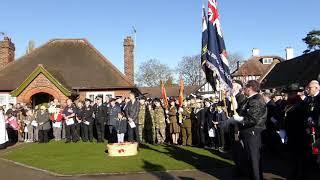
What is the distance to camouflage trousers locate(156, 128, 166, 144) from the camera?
67.4ft

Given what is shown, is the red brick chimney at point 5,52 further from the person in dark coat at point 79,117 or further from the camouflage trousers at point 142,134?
the camouflage trousers at point 142,134

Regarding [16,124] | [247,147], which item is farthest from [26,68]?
[247,147]

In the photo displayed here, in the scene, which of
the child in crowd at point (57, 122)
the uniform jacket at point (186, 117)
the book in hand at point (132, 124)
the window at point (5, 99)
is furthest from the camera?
the window at point (5, 99)

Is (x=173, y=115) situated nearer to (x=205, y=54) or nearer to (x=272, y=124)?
(x=272, y=124)

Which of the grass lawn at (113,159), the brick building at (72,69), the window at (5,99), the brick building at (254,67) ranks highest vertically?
the brick building at (254,67)

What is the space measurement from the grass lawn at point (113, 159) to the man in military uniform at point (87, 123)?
3078 mm

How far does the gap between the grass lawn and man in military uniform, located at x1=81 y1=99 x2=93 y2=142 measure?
3078mm

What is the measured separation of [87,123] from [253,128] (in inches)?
531

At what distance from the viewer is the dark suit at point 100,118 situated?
72.0 feet

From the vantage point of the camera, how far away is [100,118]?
866 inches

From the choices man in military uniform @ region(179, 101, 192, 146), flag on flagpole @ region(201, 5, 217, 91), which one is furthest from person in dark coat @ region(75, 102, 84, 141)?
flag on flagpole @ region(201, 5, 217, 91)

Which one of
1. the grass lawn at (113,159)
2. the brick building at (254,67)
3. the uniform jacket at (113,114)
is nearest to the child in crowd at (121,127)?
the grass lawn at (113,159)

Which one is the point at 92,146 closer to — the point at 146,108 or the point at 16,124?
the point at 146,108

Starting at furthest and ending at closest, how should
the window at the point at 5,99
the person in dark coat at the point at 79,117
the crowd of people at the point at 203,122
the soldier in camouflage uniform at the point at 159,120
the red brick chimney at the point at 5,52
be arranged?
the red brick chimney at the point at 5,52 < the window at the point at 5,99 < the person in dark coat at the point at 79,117 < the soldier in camouflage uniform at the point at 159,120 < the crowd of people at the point at 203,122
